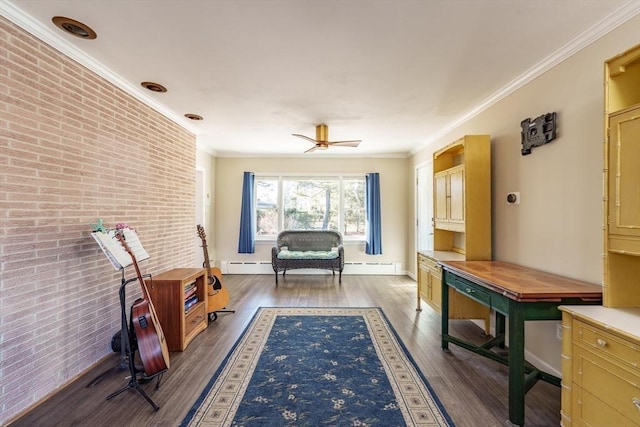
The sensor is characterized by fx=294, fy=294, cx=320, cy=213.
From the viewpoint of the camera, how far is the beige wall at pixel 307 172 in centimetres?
622

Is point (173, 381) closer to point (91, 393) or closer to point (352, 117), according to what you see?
point (91, 393)

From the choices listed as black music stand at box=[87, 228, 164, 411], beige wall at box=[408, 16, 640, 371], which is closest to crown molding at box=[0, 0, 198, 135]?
black music stand at box=[87, 228, 164, 411]

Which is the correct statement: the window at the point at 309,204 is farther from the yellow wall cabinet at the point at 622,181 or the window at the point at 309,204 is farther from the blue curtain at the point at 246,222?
the yellow wall cabinet at the point at 622,181

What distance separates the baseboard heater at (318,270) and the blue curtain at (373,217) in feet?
1.04

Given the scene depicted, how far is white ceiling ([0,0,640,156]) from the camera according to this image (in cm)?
179

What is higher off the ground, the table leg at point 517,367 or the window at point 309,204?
the window at point 309,204

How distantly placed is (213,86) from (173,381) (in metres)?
2.64

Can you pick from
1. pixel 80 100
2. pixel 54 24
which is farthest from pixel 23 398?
pixel 54 24

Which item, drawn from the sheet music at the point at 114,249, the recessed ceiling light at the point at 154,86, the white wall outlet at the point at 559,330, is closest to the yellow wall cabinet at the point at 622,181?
the white wall outlet at the point at 559,330

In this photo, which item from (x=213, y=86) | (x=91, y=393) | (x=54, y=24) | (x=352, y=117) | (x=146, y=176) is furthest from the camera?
(x=352, y=117)

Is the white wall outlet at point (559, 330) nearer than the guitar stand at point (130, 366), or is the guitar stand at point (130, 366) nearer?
the guitar stand at point (130, 366)

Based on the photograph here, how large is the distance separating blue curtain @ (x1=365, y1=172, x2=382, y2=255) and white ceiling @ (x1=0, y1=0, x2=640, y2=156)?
253 centimetres

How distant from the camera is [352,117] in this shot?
150 inches

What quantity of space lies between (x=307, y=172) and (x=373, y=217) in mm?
1694
